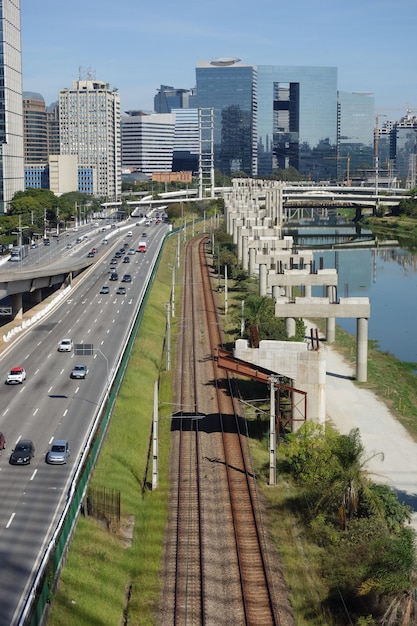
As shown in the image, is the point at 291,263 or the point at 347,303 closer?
the point at 347,303

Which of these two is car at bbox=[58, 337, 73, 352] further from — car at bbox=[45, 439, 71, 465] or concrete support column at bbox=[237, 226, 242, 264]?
concrete support column at bbox=[237, 226, 242, 264]

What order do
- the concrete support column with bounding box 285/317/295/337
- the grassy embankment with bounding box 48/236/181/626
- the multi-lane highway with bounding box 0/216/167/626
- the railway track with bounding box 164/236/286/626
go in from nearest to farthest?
the grassy embankment with bounding box 48/236/181/626
the railway track with bounding box 164/236/286/626
the multi-lane highway with bounding box 0/216/167/626
the concrete support column with bounding box 285/317/295/337

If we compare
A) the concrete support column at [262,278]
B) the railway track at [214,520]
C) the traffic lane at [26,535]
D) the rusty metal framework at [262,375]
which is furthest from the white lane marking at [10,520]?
the concrete support column at [262,278]

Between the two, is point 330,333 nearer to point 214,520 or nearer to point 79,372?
point 79,372

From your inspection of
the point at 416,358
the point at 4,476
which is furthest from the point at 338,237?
the point at 4,476

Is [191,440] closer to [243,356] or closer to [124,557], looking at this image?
[243,356]

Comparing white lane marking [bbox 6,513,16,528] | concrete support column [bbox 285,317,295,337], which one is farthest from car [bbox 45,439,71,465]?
concrete support column [bbox 285,317,295,337]

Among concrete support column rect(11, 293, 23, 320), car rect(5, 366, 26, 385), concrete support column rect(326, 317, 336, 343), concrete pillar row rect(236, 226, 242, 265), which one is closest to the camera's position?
car rect(5, 366, 26, 385)
